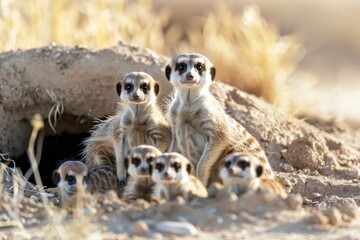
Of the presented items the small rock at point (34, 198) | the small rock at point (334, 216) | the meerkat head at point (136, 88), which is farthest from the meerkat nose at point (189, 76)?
the small rock at point (334, 216)

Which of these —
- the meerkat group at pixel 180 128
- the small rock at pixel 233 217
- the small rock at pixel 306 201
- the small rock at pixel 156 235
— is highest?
the meerkat group at pixel 180 128

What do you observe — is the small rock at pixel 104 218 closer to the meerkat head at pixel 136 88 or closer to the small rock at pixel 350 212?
the small rock at pixel 350 212

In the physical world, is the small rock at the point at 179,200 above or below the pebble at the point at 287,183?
below

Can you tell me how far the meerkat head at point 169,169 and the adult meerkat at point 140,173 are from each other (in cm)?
22

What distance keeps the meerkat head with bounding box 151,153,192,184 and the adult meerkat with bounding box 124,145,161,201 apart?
220 mm

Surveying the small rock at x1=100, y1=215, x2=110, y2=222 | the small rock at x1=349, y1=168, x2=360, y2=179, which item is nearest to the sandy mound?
the small rock at x1=349, y1=168, x2=360, y2=179

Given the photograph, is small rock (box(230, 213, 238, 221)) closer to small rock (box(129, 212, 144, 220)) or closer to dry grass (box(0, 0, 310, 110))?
small rock (box(129, 212, 144, 220))

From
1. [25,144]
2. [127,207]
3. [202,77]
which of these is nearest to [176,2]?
[25,144]

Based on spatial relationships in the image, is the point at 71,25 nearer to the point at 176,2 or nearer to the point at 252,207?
the point at 252,207

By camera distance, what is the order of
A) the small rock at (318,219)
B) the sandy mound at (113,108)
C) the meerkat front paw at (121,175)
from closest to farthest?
the small rock at (318,219)
the meerkat front paw at (121,175)
the sandy mound at (113,108)

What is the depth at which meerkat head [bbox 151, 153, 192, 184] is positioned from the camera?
17.7 ft

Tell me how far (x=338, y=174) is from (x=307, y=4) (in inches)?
384

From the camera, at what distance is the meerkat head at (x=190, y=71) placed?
636 cm

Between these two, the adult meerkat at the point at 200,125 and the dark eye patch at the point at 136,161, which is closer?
the dark eye patch at the point at 136,161
